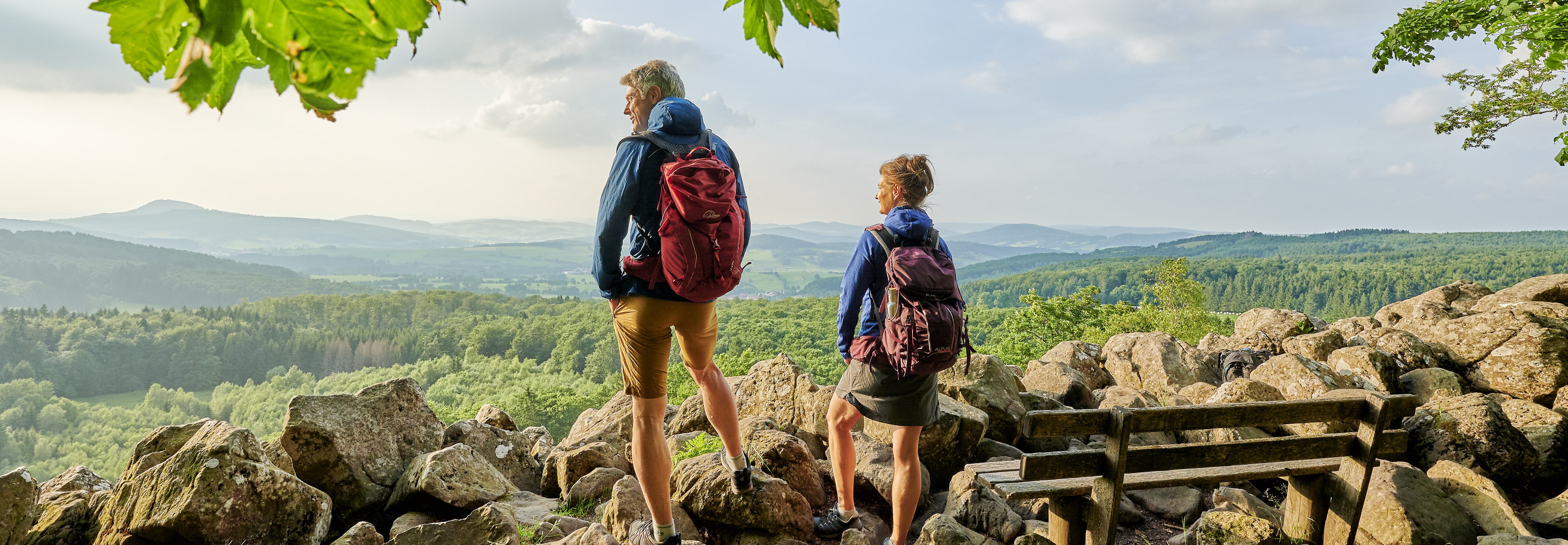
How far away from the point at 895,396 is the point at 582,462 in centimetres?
261

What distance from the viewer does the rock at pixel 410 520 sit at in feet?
13.1

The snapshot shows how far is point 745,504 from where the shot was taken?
384cm

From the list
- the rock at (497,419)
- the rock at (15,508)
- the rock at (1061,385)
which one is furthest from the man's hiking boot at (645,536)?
the rock at (1061,385)

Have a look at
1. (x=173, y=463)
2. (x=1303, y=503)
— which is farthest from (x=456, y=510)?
(x=1303, y=503)

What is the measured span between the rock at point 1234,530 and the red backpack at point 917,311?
1522 millimetres

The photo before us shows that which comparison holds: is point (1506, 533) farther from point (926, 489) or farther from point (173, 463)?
point (173, 463)

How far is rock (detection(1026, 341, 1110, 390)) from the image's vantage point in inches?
353

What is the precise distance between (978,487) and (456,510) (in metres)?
3.26

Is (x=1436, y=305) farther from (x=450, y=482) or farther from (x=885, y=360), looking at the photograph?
(x=450, y=482)

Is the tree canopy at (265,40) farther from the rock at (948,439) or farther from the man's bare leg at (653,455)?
the rock at (948,439)

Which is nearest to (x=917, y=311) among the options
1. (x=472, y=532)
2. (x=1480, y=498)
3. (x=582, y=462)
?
(x=472, y=532)

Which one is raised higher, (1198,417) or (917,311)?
(917,311)

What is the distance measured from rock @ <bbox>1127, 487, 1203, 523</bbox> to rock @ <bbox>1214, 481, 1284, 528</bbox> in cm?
12

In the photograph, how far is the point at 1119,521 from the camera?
15.6ft
